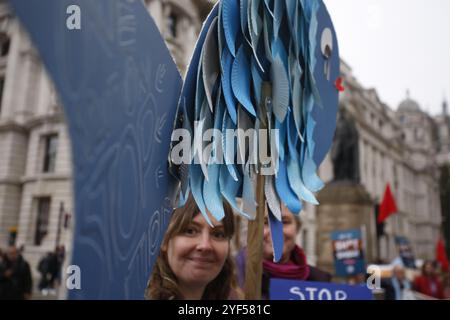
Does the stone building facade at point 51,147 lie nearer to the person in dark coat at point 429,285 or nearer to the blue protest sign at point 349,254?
the blue protest sign at point 349,254

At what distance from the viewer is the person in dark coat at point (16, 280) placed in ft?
9.95

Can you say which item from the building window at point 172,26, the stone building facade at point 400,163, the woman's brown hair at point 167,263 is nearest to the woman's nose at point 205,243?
the woman's brown hair at point 167,263

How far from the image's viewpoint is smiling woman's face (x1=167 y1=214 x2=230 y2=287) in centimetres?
224

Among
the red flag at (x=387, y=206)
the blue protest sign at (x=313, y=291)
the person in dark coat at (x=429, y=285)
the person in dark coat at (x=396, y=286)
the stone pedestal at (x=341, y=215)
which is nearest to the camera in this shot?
the blue protest sign at (x=313, y=291)

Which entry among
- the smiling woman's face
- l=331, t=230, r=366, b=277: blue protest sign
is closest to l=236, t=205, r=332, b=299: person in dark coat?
the smiling woman's face

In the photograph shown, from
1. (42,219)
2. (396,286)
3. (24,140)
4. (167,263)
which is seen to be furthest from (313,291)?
(396,286)

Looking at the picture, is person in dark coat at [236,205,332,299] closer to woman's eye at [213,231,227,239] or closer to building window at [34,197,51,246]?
woman's eye at [213,231,227,239]

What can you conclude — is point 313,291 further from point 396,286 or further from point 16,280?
point 396,286

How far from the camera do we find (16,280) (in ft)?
10.6

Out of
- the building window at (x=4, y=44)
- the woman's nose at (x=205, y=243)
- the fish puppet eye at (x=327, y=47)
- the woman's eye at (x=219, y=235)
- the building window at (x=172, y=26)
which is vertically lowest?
Answer: the woman's nose at (x=205, y=243)

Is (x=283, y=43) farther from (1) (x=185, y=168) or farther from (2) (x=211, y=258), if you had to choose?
(2) (x=211, y=258)

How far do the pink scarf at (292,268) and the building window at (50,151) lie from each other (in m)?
1.70

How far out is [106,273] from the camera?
4.45 ft

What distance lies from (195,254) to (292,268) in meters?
1.03
